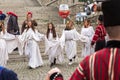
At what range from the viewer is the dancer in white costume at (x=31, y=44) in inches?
611

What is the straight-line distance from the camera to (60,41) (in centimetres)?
1603

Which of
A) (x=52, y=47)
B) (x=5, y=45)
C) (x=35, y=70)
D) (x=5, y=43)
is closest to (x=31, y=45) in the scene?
(x=52, y=47)

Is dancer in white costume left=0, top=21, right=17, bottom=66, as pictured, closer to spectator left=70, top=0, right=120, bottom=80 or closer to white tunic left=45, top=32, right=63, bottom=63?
white tunic left=45, top=32, right=63, bottom=63

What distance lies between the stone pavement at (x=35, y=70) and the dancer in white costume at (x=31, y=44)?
0.30 meters

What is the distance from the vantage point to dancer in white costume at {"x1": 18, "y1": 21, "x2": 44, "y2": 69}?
15531 millimetres

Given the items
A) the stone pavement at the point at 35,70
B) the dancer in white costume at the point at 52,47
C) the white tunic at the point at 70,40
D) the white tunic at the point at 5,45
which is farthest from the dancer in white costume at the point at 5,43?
the white tunic at the point at 70,40

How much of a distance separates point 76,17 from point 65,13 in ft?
11.2

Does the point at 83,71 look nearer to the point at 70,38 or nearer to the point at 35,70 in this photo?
the point at 35,70

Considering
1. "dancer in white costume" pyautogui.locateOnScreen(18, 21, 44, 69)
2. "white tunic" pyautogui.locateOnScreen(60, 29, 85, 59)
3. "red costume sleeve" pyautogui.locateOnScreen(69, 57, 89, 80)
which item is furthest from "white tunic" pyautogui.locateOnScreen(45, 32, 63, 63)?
"red costume sleeve" pyautogui.locateOnScreen(69, 57, 89, 80)

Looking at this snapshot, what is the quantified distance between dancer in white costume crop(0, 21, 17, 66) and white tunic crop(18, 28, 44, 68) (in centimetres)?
30

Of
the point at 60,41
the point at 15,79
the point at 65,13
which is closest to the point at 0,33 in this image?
the point at 60,41

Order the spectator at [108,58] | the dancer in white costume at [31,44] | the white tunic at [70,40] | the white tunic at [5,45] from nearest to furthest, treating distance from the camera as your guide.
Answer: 1. the spectator at [108,58]
2. the white tunic at [5,45]
3. the dancer in white costume at [31,44]
4. the white tunic at [70,40]

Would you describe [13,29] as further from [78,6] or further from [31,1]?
[31,1]

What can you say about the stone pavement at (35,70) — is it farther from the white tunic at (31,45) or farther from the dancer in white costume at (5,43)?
the dancer in white costume at (5,43)
